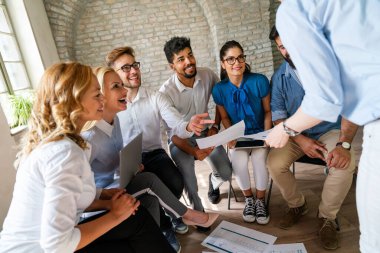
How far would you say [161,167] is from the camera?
6.39 feet

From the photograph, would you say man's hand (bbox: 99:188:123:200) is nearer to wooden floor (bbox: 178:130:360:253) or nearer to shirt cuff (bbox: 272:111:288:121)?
wooden floor (bbox: 178:130:360:253)

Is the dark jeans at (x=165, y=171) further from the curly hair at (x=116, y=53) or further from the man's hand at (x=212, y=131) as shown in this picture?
the curly hair at (x=116, y=53)

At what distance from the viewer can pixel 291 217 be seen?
197 centimetres

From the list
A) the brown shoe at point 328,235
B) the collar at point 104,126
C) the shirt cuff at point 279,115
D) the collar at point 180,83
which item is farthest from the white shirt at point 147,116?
the brown shoe at point 328,235

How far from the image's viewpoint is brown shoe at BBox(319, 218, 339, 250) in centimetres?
168

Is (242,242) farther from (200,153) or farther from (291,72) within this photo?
(291,72)

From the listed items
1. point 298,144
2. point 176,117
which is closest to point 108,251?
point 176,117

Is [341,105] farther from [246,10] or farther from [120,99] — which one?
[246,10]

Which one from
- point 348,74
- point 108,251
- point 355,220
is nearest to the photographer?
point 348,74

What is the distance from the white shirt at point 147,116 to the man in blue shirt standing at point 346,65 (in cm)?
132

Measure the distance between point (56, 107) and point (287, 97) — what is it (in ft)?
5.38

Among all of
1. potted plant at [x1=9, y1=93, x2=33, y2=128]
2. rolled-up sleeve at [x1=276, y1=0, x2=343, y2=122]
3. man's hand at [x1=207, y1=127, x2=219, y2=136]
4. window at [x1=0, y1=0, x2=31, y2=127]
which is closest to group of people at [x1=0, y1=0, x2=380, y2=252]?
rolled-up sleeve at [x1=276, y1=0, x2=343, y2=122]

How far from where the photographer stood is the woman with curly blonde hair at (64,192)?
95cm

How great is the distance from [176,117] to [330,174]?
116cm
